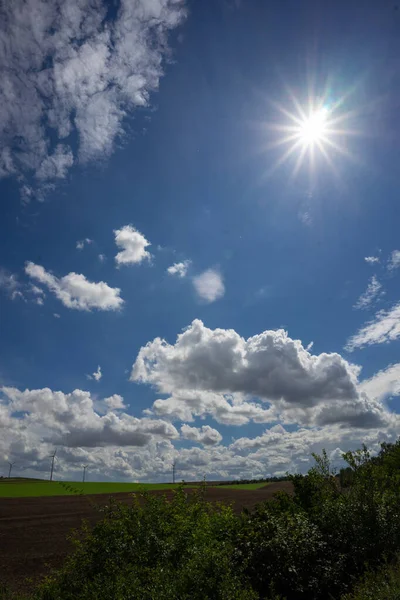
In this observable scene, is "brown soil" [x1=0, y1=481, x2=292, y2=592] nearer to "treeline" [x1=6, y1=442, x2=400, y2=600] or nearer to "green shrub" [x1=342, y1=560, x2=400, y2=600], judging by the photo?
"treeline" [x1=6, y1=442, x2=400, y2=600]

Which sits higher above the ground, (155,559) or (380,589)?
(155,559)

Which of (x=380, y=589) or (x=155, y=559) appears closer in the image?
(x=380, y=589)

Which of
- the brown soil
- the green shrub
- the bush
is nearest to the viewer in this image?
the green shrub

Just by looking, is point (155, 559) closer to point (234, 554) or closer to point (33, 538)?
point (234, 554)

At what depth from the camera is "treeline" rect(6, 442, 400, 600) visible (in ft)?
33.1

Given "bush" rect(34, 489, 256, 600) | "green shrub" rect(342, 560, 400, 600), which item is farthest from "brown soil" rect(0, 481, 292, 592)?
"green shrub" rect(342, 560, 400, 600)

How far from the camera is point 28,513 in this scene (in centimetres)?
5616

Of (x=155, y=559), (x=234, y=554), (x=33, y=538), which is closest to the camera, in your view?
(x=155, y=559)

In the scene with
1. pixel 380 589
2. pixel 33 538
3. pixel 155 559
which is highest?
pixel 155 559

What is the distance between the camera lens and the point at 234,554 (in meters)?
13.1

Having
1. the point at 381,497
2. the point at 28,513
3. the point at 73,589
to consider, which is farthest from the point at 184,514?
the point at 28,513

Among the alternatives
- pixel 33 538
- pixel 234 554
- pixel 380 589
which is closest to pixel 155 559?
pixel 234 554

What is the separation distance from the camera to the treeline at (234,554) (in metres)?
10.1

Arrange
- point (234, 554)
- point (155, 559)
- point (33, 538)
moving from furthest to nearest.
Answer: point (33, 538), point (234, 554), point (155, 559)
